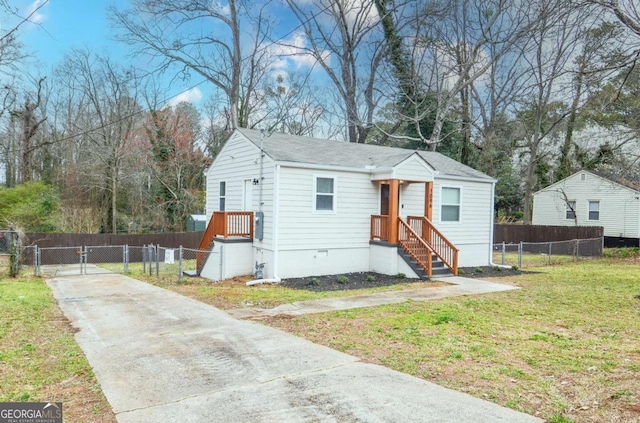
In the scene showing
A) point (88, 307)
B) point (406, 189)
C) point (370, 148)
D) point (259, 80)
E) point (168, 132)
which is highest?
point (259, 80)

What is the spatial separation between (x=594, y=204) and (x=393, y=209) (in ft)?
59.9

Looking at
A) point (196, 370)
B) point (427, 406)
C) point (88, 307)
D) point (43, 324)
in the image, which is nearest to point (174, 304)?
point (88, 307)

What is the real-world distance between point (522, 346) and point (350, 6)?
25427mm

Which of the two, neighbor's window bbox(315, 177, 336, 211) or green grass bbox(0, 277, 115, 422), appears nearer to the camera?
green grass bbox(0, 277, 115, 422)

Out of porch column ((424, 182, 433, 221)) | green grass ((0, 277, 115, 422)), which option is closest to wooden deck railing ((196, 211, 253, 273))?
green grass ((0, 277, 115, 422))


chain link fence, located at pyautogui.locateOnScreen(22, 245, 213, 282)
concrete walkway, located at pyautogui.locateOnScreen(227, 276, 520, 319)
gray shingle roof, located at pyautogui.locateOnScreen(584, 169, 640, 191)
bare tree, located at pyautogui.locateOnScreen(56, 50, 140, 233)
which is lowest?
chain link fence, located at pyautogui.locateOnScreen(22, 245, 213, 282)

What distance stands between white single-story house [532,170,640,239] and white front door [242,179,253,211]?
18732mm

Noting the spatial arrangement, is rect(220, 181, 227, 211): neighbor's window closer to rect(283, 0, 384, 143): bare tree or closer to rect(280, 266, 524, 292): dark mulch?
rect(280, 266, 524, 292): dark mulch

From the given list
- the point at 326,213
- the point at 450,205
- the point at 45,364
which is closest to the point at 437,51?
the point at 450,205

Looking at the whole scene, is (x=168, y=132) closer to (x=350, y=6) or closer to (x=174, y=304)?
(x=350, y=6)

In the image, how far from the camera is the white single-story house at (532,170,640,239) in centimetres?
2328

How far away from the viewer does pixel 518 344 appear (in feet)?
19.2

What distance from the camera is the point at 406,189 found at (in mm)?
13977

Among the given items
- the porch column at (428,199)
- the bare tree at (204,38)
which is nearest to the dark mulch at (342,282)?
the porch column at (428,199)
